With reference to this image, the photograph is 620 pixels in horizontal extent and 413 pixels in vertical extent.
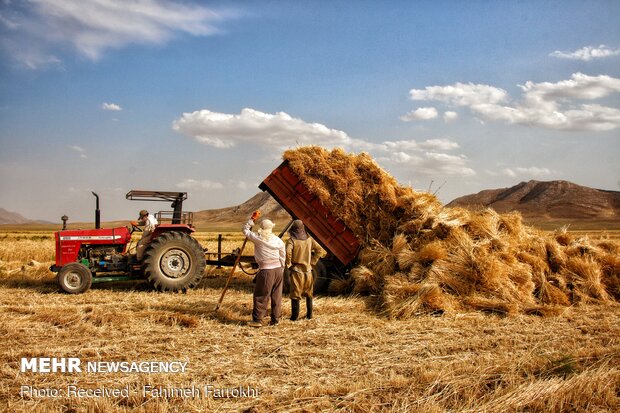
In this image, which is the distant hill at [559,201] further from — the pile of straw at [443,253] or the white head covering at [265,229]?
the white head covering at [265,229]

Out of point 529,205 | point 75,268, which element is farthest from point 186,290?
point 529,205

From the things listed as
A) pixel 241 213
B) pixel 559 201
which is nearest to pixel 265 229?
pixel 241 213

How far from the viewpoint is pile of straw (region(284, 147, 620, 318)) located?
8891 millimetres

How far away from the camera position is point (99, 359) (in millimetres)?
5730

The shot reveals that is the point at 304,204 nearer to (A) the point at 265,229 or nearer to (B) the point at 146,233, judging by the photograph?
(A) the point at 265,229

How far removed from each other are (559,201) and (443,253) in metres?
141

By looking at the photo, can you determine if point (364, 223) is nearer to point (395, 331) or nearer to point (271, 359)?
point (395, 331)

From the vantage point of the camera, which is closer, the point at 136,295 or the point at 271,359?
the point at 271,359

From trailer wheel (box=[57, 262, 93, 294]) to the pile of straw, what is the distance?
16.3 feet

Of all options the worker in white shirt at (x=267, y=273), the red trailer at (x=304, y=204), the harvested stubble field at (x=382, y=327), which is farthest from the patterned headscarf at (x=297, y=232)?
the red trailer at (x=304, y=204)

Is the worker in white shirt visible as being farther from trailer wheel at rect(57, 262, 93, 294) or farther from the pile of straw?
trailer wheel at rect(57, 262, 93, 294)

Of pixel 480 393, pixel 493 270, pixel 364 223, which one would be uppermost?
pixel 364 223

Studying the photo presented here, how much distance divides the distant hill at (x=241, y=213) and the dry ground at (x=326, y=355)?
11595cm

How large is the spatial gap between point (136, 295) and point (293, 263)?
13.1 feet
